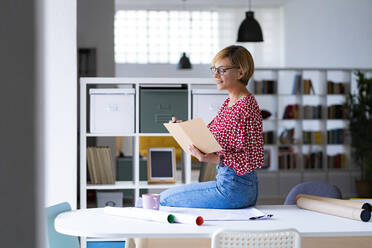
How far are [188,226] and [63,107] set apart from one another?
2159 millimetres

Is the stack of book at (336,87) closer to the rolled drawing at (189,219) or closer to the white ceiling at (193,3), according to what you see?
the white ceiling at (193,3)

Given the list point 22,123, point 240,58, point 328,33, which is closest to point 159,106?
point 240,58

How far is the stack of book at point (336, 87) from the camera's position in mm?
7996

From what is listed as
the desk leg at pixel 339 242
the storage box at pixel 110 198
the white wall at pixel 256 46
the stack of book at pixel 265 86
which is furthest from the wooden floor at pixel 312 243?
the white wall at pixel 256 46

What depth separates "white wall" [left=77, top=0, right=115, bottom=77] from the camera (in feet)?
23.5

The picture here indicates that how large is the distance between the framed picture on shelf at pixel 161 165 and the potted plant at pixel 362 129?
14.5 ft

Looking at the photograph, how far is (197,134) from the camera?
2.05m

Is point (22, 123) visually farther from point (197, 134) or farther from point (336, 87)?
point (336, 87)

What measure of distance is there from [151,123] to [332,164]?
517 cm

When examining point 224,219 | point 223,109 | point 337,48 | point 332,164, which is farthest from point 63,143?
point 337,48

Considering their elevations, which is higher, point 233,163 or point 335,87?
point 335,87

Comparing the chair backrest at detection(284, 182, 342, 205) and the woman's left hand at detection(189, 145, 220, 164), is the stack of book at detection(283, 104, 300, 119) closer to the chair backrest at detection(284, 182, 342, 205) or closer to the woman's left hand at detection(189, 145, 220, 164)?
the chair backrest at detection(284, 182, 342, 205)

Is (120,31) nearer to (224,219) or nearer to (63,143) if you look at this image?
(63,143)

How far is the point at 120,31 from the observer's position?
500 inches
